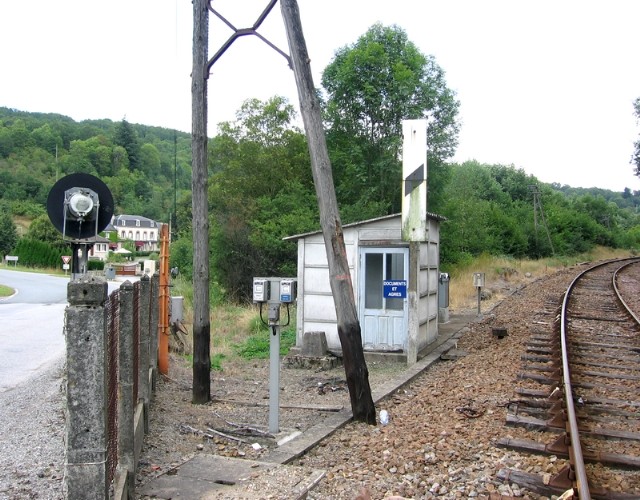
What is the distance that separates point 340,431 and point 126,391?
2872 millimetres

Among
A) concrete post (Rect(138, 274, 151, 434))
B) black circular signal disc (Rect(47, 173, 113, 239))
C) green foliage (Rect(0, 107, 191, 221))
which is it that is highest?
green foliage (Rect(0, 107, 191, 221))

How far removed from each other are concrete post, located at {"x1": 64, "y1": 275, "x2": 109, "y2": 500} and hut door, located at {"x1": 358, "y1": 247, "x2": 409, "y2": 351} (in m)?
8.32

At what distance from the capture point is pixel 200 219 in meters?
8.20

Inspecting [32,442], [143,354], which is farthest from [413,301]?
[32,442]

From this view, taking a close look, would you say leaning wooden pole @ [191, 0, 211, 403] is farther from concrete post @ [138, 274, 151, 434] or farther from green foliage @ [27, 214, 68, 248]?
green foliage @ [27, 214, 68, 248]

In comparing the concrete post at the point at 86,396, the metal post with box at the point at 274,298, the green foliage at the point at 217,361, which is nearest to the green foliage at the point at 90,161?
the green foliage at the point at 217,361

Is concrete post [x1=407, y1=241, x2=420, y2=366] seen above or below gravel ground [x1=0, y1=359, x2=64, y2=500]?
above

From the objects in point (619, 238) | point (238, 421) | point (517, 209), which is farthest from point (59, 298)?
point (619, 238)

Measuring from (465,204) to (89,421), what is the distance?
3969 centimetres

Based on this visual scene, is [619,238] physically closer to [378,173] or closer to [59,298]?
[378,173]

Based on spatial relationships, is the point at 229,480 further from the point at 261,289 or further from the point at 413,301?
the point at 413,301

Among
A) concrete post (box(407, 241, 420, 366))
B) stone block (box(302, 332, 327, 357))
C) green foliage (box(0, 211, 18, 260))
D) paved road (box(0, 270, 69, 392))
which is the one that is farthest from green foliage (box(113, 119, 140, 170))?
concrete post (box(407, 241, 420, 366))

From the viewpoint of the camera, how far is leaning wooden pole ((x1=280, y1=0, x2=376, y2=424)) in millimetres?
7426

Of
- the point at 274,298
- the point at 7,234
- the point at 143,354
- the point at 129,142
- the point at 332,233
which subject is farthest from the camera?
the point at 7,234
